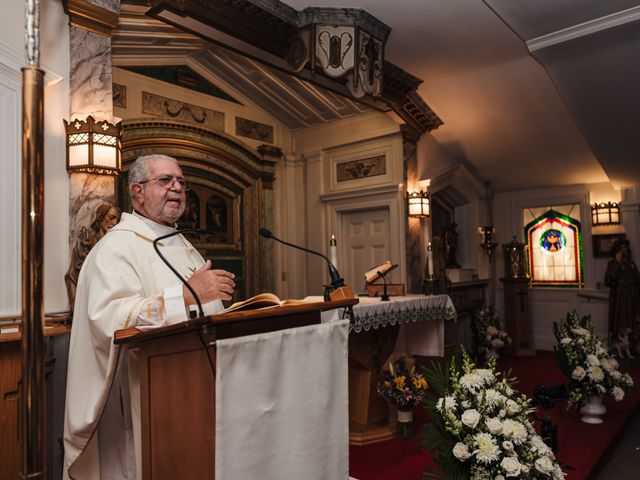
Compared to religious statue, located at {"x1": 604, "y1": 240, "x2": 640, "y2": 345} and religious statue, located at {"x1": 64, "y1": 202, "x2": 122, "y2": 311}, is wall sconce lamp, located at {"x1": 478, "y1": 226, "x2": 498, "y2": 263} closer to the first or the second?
religious statue, located at {"x1": 604, "y1": 240, "x2": 640, "y2": 345}

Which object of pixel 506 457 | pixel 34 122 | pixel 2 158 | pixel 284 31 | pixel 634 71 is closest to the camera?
pixel 34 122

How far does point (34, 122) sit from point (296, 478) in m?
1.40

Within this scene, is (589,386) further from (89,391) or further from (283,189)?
(283,189)

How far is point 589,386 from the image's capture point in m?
4.36

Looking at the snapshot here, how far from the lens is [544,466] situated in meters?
2.27

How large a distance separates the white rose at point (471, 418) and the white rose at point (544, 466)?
0.31 meters

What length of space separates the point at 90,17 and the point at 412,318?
338 centimetres

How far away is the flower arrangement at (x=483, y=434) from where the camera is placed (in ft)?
7.47

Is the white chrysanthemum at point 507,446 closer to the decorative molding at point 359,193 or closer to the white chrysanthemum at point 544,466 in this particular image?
the white chrysanthemum at point 544,466

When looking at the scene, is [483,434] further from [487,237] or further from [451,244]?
[487,237]

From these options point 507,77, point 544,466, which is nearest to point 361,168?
point 507,77

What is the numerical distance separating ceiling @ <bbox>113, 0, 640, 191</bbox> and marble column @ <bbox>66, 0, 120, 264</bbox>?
1.02m

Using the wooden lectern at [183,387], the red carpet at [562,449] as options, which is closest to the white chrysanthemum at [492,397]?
the red carpet at [562,449]

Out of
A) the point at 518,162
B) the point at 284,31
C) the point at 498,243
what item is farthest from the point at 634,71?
the point at 498,243
